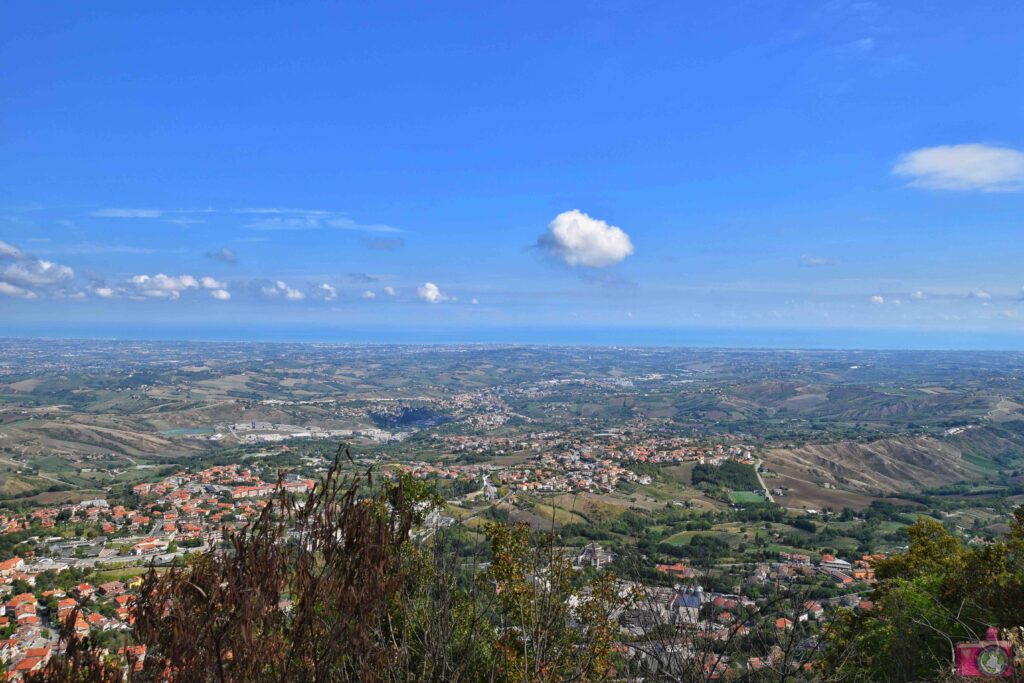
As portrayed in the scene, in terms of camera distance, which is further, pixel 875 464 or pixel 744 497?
pixel 875 464

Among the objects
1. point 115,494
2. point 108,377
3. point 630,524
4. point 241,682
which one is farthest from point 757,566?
point 108,377

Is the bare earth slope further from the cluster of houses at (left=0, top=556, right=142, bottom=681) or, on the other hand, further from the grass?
the cluster of houses at (left=0, top=556, right=142, bottom=681)

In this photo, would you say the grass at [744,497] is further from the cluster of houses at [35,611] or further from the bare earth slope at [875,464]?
the cluster of houses at [35,611]

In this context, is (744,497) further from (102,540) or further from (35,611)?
(102,540)

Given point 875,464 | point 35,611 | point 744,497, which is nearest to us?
point 35,611

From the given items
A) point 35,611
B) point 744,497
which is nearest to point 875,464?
point 744,497

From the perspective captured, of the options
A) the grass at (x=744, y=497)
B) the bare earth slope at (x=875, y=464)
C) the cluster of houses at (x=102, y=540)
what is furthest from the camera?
the bare earth slope at (x=875, y=464)

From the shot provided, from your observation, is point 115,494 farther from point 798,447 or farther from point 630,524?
point 798,447

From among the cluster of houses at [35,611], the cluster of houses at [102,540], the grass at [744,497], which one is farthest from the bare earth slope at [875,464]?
the cluster of houses at [35,611]

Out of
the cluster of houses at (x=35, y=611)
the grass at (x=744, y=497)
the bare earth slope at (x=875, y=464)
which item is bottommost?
the grass at (x=744, y=497)

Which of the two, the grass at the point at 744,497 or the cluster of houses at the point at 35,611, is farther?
the grass at the point at 744,497

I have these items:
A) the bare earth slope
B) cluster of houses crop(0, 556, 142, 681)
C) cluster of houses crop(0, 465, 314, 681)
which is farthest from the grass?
cluster of houses crop(0, 556, 142, 681)

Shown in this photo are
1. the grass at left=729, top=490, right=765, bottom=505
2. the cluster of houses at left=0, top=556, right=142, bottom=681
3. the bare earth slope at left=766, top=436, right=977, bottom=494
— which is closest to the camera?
the cluster of houses at left=0, top=556, right=142, bottom=681
